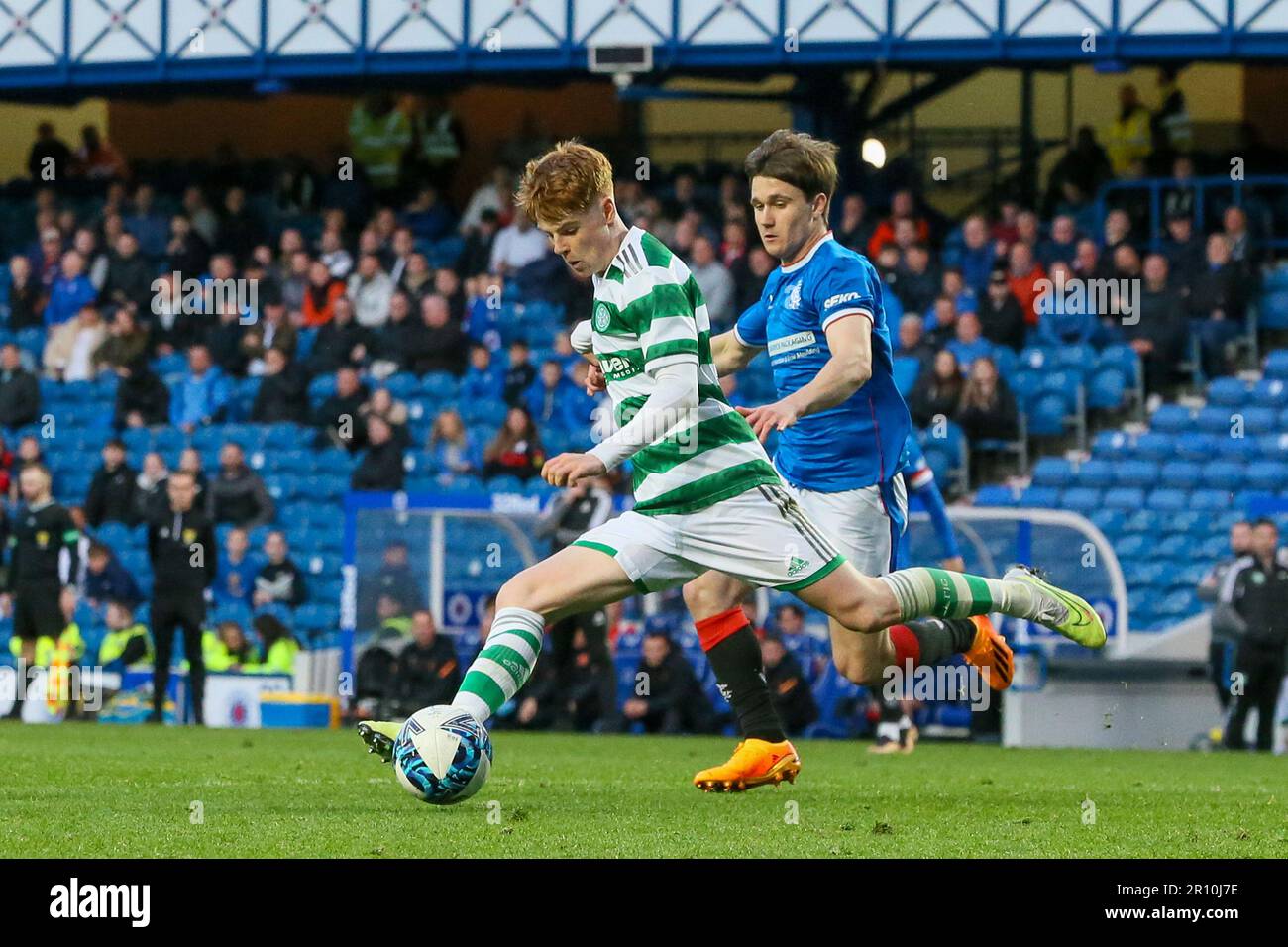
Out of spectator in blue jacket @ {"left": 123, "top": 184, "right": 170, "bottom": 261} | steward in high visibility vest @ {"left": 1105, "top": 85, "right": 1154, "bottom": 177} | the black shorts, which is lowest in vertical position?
the black shorts

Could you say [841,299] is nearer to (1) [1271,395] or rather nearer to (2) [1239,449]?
(2) [1239,449]

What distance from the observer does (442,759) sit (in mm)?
6324

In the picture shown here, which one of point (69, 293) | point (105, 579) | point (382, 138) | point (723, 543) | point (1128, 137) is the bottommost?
point (105, 579)

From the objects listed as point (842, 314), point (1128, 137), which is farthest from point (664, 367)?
point (1128, 137)

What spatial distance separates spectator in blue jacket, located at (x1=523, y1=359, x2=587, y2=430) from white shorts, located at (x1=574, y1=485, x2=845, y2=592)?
406 inches

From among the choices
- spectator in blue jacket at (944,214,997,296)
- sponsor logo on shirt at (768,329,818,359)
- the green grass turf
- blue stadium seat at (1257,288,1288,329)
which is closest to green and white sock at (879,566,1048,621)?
the green grass turf

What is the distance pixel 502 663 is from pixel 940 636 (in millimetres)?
2198

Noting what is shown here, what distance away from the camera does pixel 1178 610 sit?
1526 cm

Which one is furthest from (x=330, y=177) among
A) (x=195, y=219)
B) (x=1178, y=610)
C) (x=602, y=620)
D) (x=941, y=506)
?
(x=941, y=506)

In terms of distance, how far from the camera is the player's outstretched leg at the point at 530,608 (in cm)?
665

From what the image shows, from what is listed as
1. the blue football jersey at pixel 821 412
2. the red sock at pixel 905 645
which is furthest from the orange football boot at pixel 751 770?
the blue football jersey at pixel 821 412

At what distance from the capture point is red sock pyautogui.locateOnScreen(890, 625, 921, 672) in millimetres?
8141

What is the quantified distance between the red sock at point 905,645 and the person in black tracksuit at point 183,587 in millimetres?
8588

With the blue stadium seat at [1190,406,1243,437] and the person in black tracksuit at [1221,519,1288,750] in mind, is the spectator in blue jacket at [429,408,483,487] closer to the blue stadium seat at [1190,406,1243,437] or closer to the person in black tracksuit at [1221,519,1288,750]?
the blue stadium seat at [1190,406,1243,437]
